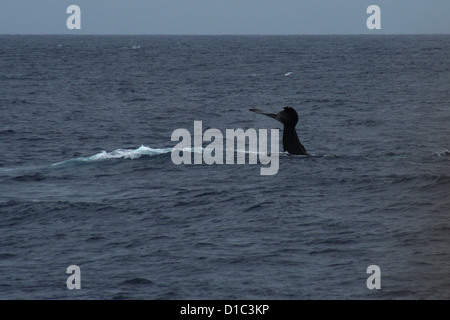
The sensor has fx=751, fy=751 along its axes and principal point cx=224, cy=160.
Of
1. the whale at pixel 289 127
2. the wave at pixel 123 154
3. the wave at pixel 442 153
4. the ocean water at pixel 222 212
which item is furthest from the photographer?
the wave at pixel 442 153

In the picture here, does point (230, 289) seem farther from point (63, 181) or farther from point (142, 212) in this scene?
point (63, 181)

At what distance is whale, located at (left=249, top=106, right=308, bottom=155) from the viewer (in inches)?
1457

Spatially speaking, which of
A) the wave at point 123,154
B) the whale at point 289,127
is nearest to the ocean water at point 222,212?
the wave at point 123,154

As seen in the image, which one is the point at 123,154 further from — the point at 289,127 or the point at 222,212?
the point at 222,212

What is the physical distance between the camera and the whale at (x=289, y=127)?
1457 inches

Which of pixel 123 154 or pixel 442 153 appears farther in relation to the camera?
pixel 123 154

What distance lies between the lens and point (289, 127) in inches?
1473

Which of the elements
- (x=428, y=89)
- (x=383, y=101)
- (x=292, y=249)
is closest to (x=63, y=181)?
(x=292, y=249)

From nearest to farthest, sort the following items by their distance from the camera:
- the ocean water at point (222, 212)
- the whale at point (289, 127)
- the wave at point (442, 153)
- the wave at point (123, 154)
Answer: the ocean water at point (222, 212) < the whale at point (289, 127) < the wave at point (123, 154) < the wave at point (442, 153)

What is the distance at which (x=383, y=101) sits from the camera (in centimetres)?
7906

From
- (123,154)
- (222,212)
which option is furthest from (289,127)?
(123,154)

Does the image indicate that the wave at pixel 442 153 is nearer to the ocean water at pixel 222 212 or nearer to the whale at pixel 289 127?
the ocean water at pixel 222 212

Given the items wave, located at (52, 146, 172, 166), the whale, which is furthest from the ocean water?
the whale

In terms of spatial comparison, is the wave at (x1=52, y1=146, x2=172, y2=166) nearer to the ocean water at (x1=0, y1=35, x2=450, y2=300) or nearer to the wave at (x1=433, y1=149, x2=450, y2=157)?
the ocean water at (x1=0, y1=35, x2=450, y2=300)
